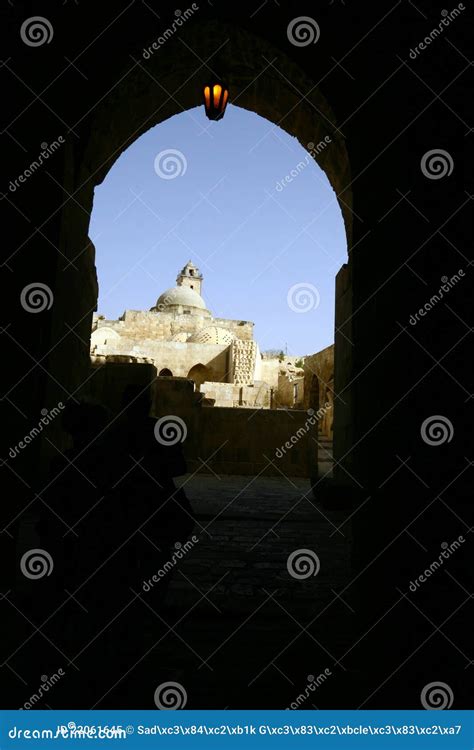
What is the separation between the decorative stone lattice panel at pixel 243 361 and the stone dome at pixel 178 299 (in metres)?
19.6

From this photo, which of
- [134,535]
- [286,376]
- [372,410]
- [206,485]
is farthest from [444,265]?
[286,376]

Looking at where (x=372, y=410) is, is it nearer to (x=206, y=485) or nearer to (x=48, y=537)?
(x=48, y=537)

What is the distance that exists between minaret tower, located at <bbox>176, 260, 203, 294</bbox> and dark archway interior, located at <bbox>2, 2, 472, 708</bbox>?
56742mm

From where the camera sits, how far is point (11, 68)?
246cm

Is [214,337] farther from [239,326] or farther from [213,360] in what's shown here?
[239,326]

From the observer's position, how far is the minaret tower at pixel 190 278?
58.8 meters

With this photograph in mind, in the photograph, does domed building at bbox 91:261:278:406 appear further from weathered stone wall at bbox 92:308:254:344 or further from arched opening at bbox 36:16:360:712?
arched opening at bbox 36:16:360:712

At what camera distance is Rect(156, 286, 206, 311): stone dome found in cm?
4531

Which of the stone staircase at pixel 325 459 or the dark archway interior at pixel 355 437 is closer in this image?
the dark archway interior at pixel 355 437

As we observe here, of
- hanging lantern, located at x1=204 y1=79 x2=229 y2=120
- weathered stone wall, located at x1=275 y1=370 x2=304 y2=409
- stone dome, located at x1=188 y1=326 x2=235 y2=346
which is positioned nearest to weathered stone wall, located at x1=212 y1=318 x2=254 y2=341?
stone dome, located at x1=188 y1=326 x2=235 y2=346

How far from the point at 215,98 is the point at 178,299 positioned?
41800 mm

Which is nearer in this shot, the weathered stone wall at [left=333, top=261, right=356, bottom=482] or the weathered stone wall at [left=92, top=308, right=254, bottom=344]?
the weathered stone wall at [left=333, top=261, right=356, bottom=482]

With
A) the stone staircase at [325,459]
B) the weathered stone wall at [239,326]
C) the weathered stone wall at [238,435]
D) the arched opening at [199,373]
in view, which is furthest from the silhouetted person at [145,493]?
the weathered stone wall at [239,326]

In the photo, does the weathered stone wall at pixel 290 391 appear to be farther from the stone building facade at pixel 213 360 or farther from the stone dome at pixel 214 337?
the stone dome at pixel 214 337
